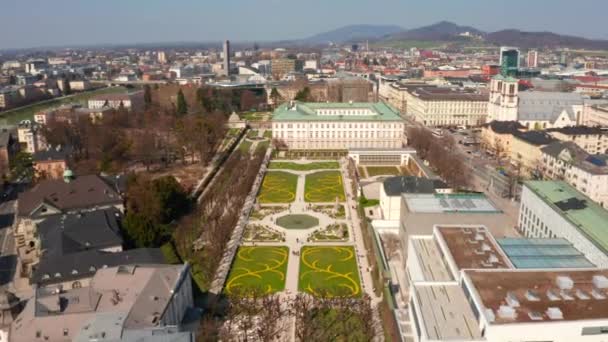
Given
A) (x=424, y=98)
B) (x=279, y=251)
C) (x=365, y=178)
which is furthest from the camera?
(x=424, y=98)

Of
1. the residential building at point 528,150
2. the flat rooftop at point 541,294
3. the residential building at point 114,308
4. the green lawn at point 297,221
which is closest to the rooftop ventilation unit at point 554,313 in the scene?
the flat rooftop at point 541,294

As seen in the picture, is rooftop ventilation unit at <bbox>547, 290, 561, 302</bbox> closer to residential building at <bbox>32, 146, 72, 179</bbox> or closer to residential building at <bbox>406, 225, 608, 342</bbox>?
residential building at <bbox>406, 225, 608, 342</bbox>

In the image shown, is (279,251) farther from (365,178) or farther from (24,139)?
(24,139)

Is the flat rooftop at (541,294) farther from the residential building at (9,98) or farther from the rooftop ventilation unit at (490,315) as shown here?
the residential building at (9,98)

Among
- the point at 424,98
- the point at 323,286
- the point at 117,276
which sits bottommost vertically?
the point at 323,286

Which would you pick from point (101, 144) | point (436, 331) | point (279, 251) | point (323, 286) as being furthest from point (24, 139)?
point (436, 331)

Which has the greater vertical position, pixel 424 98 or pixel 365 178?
pixel 424 98

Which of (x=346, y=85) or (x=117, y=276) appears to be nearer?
(x=117, y=276)

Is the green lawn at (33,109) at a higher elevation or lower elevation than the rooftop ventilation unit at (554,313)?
higher
